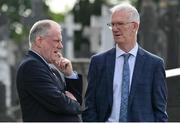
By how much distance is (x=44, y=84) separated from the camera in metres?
5.51

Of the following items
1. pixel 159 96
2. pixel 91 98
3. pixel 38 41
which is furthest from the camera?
pixel 91 98

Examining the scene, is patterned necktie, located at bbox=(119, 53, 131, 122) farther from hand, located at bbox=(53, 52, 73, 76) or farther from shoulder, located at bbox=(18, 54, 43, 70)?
shoulder, located at bbox=(18, 54, 43, 70)

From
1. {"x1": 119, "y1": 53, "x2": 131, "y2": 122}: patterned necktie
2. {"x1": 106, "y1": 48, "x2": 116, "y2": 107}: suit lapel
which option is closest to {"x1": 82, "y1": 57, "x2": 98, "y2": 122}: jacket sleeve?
Answer: {"x1": 106, "y1": 48, "x2": 116, "y2": 107}: suit lapel

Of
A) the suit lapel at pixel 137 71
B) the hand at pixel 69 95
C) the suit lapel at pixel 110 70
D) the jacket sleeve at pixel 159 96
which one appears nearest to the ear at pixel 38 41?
the hand at pixel 69 95

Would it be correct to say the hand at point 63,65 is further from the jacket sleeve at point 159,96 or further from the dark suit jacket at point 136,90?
the jacket sleeve at point 159,96

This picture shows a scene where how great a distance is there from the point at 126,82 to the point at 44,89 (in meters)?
0.67

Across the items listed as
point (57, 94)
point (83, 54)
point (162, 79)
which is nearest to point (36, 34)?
point (57, 94)

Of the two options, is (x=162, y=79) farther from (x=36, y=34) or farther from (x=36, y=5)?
(x=36, y=5)

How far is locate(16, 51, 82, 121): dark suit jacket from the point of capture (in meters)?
5.48

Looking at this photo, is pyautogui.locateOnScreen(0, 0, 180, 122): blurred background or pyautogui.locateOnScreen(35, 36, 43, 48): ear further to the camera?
pyautogui.locateOnScreen(0, 0, 180, 122): blurred background

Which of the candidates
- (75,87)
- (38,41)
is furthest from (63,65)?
(38,41)

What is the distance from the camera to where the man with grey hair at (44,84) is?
548 cm

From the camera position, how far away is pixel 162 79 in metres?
5.79

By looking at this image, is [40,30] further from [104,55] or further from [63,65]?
[104,55]
